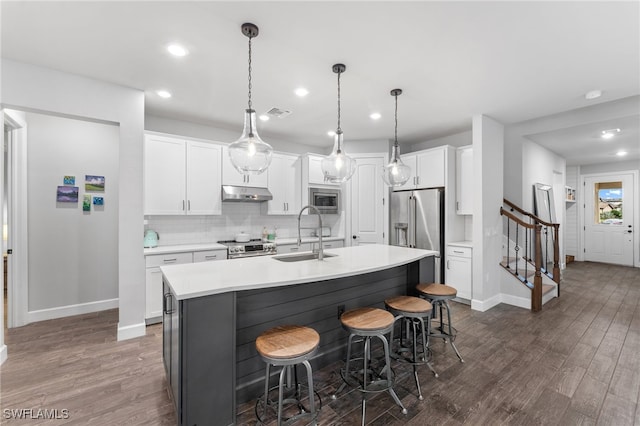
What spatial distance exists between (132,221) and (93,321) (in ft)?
5.30

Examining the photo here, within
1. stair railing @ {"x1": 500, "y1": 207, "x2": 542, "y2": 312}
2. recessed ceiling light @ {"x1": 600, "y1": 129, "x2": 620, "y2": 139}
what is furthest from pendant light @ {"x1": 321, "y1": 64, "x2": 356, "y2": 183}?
recessed ceiling light @ {"x1": 600, "y1": 129, "x2": 620, "y2": 139}

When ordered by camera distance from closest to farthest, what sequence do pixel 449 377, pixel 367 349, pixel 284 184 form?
pixel 367 349
pixel 449 377
pixel 284 184

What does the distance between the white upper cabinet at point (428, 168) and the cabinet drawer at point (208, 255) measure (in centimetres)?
331

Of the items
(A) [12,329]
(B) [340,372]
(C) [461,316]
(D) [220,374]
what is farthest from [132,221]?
(C) [461,316]

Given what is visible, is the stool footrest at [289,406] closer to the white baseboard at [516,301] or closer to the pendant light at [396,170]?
the pendant light at [396,170]

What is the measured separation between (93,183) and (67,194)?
323 millimetres

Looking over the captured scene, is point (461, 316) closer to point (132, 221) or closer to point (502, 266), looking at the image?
point (502, 266)

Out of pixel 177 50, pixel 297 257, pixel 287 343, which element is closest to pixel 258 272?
pixel 287 343

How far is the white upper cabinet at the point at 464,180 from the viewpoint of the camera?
439 centimetres

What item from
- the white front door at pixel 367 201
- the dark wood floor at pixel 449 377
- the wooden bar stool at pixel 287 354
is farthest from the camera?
the white front door at pixel 367 201

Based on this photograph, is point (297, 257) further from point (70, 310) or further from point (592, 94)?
point (592, 94)

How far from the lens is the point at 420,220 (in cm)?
470

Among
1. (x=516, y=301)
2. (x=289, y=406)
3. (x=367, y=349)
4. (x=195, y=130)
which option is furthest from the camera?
(x=195, y=130)

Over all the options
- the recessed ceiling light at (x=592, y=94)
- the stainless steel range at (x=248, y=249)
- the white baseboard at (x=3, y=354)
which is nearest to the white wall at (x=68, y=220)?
the white baseboard at (x=3, y=354)
